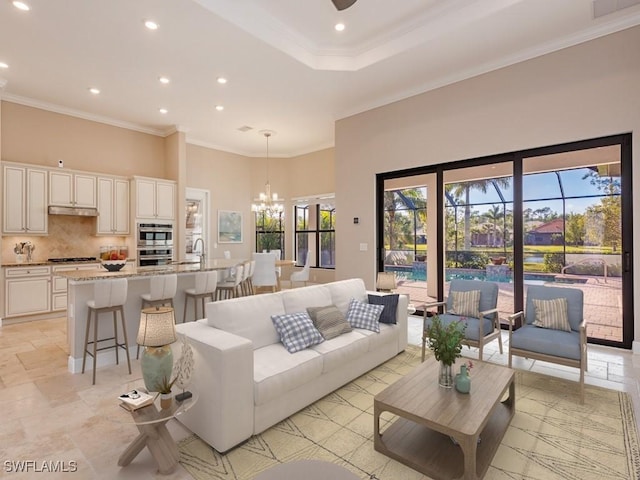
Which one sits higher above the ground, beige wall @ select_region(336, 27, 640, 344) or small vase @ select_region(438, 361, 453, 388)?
beige wall @ select_region(336, 27, 640, 344)

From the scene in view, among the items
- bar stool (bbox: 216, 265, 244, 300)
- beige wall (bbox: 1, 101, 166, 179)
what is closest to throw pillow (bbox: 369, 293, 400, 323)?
bar stool (bbox: 216, 265, 244, 300)

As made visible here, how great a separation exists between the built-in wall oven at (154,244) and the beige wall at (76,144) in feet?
4.34

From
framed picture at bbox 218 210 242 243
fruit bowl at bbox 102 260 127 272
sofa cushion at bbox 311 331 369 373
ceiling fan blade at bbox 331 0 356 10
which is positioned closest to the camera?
ceiling fan blade at bbox 331 0 356 10

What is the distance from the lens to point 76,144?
6.62m

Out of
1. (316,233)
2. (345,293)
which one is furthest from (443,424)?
(316,233)

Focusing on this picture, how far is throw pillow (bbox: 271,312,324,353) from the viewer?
9.64 ft

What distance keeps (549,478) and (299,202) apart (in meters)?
8.26

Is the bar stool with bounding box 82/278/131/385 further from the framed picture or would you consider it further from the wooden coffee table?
the framed picture

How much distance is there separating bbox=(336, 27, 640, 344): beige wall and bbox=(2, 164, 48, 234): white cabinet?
5.33 m

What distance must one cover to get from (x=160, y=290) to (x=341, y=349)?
7.61 feet

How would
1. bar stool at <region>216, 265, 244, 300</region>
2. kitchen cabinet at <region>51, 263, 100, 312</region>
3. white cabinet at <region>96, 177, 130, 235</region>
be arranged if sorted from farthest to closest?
1. white cabinet at <region>96, 177, 130, 235</region>
2. kitchen cabinet at <region>51, 263, 100, 312</region>
3. bar stool at <region>216, 265, 244, 300</region>

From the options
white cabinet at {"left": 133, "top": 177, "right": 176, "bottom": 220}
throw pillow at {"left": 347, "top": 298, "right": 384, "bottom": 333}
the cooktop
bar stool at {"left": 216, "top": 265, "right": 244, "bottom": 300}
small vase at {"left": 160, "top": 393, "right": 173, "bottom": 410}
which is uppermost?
A: white cabinet at {"left": 133, "top": 177, "right": 176, "bottom": 220}

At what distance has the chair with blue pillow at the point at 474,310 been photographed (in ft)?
12.1

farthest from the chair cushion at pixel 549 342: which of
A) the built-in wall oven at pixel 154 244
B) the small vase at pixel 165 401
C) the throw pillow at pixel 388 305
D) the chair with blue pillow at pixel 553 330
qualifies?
the built-in wall oven at pixel 154 244
